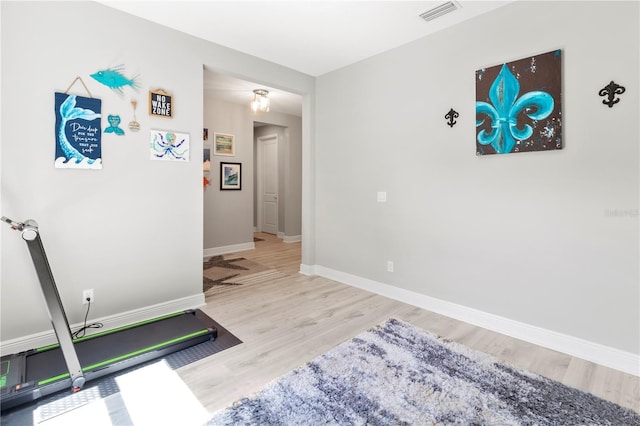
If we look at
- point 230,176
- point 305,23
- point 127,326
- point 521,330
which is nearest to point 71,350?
point 127,326

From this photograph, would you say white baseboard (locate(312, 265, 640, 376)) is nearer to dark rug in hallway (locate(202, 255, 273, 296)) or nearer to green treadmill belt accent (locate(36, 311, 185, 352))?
dark rug in hallway (locate(202, 255, 273, 296))

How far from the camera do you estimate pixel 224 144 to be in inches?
Answer: 222

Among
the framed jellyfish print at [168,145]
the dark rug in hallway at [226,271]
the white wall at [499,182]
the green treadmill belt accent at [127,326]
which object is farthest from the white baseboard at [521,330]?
the framed jellyfish print at [168,145]

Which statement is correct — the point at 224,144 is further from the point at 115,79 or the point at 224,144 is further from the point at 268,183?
the point at 115,79

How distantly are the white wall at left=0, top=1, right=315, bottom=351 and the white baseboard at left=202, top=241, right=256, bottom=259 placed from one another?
2.36 meters

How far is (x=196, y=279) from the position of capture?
10.6ft

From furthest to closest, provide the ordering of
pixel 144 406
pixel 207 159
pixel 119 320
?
pixel 207 159
pixel 119 320
pixel 144 406

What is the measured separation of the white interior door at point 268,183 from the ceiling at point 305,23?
3829 mm

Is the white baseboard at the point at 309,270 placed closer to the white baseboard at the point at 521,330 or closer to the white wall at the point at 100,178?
the white baseboard at the point at 521,330

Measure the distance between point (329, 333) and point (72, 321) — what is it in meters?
2.09

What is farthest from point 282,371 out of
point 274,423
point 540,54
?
point 540,54

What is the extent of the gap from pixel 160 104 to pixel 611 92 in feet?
11.7

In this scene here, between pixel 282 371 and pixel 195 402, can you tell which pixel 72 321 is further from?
pixel 282 371

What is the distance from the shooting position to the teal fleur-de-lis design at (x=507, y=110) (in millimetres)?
2439
